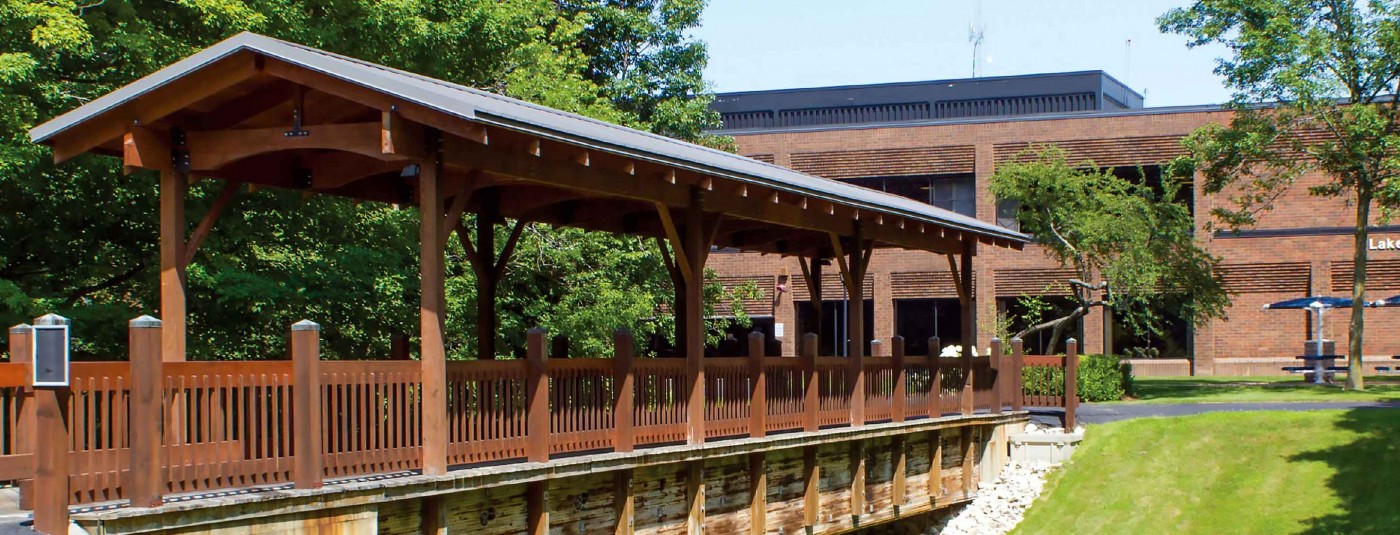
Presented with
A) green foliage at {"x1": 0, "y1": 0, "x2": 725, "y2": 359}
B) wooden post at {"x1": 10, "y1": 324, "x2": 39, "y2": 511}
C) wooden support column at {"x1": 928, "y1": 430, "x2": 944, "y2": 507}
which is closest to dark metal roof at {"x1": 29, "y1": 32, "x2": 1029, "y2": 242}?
wooden post at {"x1": 10, "y1": 324, "x2": 39, "y2": 511}

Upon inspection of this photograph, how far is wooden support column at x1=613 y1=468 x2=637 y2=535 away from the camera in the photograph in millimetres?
13672

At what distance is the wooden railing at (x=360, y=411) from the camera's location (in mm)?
9344

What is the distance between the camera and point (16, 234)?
19.1m

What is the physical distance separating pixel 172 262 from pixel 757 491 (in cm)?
690

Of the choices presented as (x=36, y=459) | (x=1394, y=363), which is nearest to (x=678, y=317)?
(x=36, y=459)

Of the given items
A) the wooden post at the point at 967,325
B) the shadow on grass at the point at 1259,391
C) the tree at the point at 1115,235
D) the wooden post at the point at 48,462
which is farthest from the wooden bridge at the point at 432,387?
the tree at the point at 1115,235

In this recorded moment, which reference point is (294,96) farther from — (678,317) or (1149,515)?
(1149,515)

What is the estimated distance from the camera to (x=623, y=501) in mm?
13727

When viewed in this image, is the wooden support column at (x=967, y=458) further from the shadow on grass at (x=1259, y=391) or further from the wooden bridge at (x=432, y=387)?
the shadow on grass at (x=1259, y=391)

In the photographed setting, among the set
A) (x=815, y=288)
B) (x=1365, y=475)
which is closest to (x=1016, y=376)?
(x=815, y=288)

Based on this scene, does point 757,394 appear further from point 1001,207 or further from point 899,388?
point 1001,207

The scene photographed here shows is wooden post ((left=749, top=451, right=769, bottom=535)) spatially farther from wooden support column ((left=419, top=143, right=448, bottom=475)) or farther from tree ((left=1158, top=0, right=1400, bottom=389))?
tree ((left=1158, top=0, right=1400, bottom=389))

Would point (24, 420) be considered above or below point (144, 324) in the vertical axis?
below

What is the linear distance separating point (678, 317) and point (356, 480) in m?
9.32
